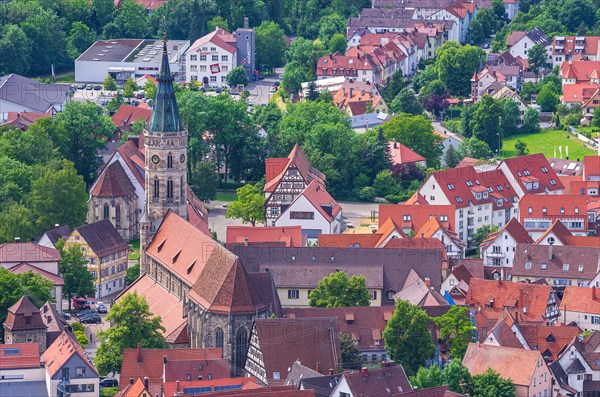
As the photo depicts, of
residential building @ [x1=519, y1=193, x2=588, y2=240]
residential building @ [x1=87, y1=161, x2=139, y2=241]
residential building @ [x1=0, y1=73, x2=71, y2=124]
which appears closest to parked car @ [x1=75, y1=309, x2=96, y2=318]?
residential building @ [x1=87, y1=161, x2=139, y2=241]

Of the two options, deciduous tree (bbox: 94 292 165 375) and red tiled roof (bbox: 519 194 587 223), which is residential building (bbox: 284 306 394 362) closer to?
deciduous tree (bbox: 94 292 165 375)

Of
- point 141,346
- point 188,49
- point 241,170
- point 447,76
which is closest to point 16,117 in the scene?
point 241,170

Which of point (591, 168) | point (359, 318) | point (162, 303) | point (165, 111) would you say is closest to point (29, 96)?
point (591, 168)

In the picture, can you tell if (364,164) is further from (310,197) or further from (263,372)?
(263,372)

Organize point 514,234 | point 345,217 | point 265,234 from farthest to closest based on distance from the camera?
point 345,217
point 514,234
point 265,234

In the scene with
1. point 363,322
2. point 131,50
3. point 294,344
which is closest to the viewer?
point 294,344

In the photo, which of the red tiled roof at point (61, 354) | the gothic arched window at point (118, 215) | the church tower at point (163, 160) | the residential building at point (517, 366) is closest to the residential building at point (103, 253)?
the church tower at point (163, 160)

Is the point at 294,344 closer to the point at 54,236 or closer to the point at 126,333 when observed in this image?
the point at 126,333
